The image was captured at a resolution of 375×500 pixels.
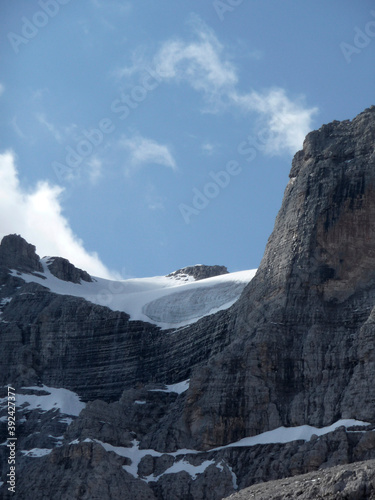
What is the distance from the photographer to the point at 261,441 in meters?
113

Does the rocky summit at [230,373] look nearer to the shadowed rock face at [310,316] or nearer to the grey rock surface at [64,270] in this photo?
the shadowed rock face at [310,316]

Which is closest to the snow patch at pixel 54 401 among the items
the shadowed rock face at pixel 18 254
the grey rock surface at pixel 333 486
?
the shadowed rock face at pixel 18 254

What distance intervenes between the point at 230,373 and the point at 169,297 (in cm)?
4344

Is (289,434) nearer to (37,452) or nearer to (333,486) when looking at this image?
Answer: (37,452)

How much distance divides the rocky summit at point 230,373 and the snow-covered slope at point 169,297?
699 mm

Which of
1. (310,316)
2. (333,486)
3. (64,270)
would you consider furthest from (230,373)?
(64,270)

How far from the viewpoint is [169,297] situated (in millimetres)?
161750

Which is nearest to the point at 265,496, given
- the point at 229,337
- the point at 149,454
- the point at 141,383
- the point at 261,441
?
the point at 261,441

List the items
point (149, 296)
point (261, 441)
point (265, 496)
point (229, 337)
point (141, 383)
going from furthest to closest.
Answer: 1. point (149, 296)
2. point (141, 383)
3. point (229, 337)
4. point (261, 441)
5. point (265, 496)

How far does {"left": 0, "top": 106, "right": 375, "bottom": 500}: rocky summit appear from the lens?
4380 inches

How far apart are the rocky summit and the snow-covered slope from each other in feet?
2.29

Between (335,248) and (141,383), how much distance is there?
32.4 m

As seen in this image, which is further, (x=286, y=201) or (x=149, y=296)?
(x=149, y=296)

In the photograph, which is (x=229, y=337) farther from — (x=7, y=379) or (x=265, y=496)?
(x=265, y=496)
